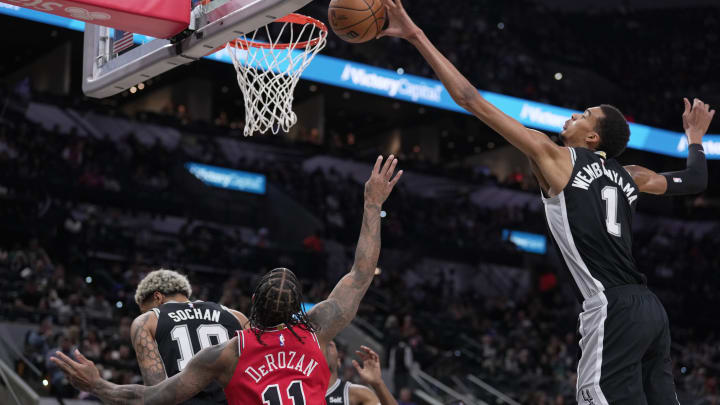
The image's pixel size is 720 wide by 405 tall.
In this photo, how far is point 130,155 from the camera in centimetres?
2011

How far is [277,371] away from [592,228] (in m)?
1.41

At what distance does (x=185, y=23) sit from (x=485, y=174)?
22472mm

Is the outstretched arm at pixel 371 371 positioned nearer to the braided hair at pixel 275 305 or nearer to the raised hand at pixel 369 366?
the raised hand at pixel 369 366

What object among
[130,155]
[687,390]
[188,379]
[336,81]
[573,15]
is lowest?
[687,390]

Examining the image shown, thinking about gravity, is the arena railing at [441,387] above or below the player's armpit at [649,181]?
below

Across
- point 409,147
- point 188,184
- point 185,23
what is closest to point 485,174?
point 409,147

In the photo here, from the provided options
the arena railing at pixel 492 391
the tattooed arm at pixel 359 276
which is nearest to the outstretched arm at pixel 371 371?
the tattooed arm at pixel 359 276

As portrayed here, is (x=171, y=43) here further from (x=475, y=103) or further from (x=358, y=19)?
(x=475, y=103)

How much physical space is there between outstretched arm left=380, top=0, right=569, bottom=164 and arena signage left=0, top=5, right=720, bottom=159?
1765 centimetres

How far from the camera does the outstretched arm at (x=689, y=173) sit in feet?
14.2

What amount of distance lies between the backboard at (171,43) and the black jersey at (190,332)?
137 cm

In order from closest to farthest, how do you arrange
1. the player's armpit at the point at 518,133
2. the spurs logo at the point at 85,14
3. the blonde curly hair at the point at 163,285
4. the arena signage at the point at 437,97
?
the player's armpit at the point at 518,133, the spurs logo at the point at 85,14, the blonde curly hair at the point at 163,285, the arena signage at the point at 437,97

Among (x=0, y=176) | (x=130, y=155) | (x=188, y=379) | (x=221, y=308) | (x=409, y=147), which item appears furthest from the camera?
(x=409, y=147)

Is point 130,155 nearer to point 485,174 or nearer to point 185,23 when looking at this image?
point 485,174
